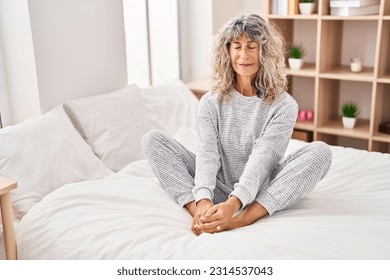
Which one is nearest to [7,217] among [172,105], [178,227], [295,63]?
[178,227]

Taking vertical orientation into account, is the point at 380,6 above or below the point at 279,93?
above

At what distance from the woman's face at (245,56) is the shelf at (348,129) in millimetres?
1190

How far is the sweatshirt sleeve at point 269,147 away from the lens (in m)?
1.52

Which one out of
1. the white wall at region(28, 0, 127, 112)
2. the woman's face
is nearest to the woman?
the woman's face

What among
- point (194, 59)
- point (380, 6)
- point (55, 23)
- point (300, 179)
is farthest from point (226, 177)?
point (194, 59)

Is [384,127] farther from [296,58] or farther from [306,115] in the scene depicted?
[296,58]

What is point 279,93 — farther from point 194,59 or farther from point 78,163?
point 194,59

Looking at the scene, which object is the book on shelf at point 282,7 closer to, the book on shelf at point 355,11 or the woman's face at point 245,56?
the book on shelf at point 355,11

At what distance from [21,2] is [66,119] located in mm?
482

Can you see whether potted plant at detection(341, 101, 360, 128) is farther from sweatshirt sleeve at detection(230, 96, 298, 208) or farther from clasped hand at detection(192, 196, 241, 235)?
clasped hand at detection(192, 196, 241, 235)

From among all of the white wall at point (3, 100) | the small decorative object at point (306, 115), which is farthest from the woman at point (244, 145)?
the small decorative object at point (306, 115)

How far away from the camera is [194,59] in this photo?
10.1 feet

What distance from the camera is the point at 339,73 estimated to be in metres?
2.66
